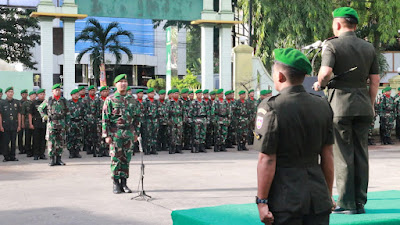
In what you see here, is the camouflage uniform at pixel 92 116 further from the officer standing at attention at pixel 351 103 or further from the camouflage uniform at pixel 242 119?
the officer standing at attention at pixel 351 103

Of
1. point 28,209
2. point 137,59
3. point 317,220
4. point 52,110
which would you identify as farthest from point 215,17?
point 137,59

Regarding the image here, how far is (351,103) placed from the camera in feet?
17.0

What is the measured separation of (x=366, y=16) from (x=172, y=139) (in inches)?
645

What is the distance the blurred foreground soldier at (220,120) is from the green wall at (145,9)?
450cm

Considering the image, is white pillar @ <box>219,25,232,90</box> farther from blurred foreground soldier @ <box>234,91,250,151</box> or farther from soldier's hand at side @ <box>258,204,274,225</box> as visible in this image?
soldier's hand at side @ <box>258,204,274,225</box>

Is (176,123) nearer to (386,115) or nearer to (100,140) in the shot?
(100,140)

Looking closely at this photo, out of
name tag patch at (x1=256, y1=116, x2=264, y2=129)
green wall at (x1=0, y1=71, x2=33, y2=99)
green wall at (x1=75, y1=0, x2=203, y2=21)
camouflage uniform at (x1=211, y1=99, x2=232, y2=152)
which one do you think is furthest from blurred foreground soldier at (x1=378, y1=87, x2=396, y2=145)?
name tag patch at (x1=256, y1=116, x2=264, y2=129)

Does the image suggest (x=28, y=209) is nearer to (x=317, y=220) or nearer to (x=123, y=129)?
(x=123, y=129)

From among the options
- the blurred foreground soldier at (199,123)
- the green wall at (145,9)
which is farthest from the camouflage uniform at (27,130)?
the green wall at (145,9)

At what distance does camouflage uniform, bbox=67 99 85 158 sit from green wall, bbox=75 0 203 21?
473 centimetres

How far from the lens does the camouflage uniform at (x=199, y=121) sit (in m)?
16.0

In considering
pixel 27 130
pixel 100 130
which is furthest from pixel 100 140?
pixel 27 130

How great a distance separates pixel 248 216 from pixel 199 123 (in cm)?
1102

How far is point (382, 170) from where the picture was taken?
11383mm
